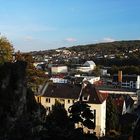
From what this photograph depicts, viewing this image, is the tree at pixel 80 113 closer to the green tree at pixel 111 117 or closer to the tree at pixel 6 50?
the tree at pixel 6 50

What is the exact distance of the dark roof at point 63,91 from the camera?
59591 millimetres

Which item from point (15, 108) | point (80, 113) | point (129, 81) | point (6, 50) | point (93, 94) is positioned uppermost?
point (6, 50)

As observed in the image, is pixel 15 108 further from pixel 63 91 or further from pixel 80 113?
pixel 63 91

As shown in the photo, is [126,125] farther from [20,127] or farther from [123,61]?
[123,61]

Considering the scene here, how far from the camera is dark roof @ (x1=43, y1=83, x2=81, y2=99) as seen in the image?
59591 millimetres

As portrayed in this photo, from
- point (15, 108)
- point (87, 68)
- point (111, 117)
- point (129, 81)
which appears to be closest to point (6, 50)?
point (111, 117)

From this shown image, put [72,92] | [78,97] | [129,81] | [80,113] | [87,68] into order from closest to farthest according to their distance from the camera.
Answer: [80,113] → [78,97] → [72,92] → [129,81] → [87,68]

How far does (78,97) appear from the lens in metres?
58.5

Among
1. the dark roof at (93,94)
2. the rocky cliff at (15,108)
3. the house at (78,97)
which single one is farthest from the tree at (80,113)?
the dark roof at (93,94)

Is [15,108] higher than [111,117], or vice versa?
[15,108]

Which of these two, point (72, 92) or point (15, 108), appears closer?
point (15, 108)

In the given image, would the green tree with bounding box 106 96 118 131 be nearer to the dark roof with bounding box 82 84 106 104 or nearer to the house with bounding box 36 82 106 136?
the house with bounding box 36 82 106 136

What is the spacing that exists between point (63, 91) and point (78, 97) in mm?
3554

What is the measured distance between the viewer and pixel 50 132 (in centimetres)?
2800
